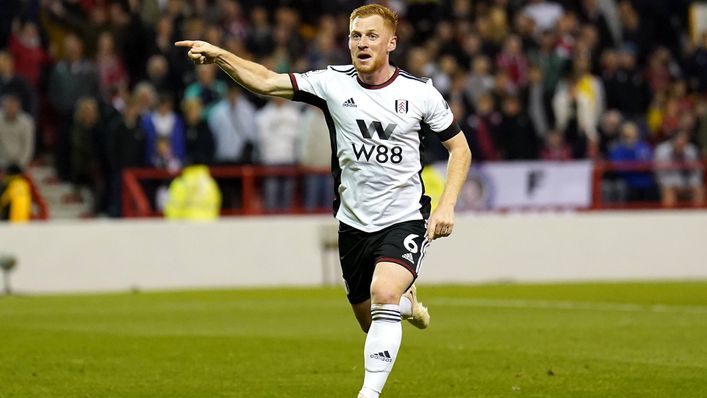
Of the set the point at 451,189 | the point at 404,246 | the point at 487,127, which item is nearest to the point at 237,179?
the point at 487,127

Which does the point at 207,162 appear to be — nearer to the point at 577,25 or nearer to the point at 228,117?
the point at 228,117

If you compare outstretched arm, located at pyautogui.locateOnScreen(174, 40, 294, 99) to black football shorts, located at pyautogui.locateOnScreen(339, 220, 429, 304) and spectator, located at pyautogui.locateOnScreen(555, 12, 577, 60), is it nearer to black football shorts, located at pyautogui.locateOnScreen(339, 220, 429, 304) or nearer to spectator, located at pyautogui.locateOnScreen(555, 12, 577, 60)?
black football shorts, located at pyautogui.locateOnScreen(339, 220, 429, 304)

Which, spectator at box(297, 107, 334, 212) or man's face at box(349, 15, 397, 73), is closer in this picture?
man's face at box(349, 15, 397, 73)

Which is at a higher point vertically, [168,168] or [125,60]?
[125,60]

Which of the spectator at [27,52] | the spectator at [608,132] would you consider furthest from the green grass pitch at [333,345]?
the spectator at [608,132]

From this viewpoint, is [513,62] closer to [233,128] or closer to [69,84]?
[233,128]

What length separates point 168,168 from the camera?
22125 millimetres

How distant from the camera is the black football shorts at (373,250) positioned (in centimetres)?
871

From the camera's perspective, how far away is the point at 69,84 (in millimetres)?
22062

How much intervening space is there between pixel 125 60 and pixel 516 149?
20.5 ft

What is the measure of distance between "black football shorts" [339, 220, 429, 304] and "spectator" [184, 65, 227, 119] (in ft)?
43.5

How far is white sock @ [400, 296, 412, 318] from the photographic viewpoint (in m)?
9.18

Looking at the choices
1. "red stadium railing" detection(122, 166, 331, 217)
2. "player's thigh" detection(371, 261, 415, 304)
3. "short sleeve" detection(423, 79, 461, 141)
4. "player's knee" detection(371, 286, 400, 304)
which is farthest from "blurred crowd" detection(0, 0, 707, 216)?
"player's knee" detection(371, 286, 400, 304)

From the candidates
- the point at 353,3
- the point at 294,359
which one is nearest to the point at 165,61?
the point at 353,3
